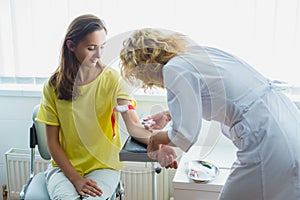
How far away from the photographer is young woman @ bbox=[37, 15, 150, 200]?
160 centimetres

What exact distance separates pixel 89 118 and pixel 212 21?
0.79 m

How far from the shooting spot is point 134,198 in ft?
7.32

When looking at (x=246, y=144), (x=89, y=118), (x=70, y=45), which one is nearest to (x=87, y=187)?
(x=89, y=118)

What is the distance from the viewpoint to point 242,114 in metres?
1.26

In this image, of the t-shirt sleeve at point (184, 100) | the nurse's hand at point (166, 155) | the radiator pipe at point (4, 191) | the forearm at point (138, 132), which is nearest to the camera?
the t-shirt sleeve at point (184, 100)

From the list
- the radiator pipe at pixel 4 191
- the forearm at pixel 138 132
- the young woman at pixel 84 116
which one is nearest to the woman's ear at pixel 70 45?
the young woman at pixel 84 116

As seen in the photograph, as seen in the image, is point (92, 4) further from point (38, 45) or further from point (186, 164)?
point (186, 164)

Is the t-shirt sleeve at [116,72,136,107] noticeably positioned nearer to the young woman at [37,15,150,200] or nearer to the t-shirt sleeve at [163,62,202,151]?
the young woman at [37,15,150,200]

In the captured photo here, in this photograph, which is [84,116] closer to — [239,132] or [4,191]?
[239,132]

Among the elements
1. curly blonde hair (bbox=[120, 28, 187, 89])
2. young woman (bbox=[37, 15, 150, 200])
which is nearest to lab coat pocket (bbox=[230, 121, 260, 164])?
curly blonde hair (bbox=[120, 28, 187, 89])

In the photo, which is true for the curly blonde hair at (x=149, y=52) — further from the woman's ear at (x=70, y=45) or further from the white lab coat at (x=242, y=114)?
the woman's ear at (x=70, y=45)

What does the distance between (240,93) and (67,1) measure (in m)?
1.21

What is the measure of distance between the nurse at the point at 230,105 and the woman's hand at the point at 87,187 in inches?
17.3

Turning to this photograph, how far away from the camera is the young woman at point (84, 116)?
5.24 feet
